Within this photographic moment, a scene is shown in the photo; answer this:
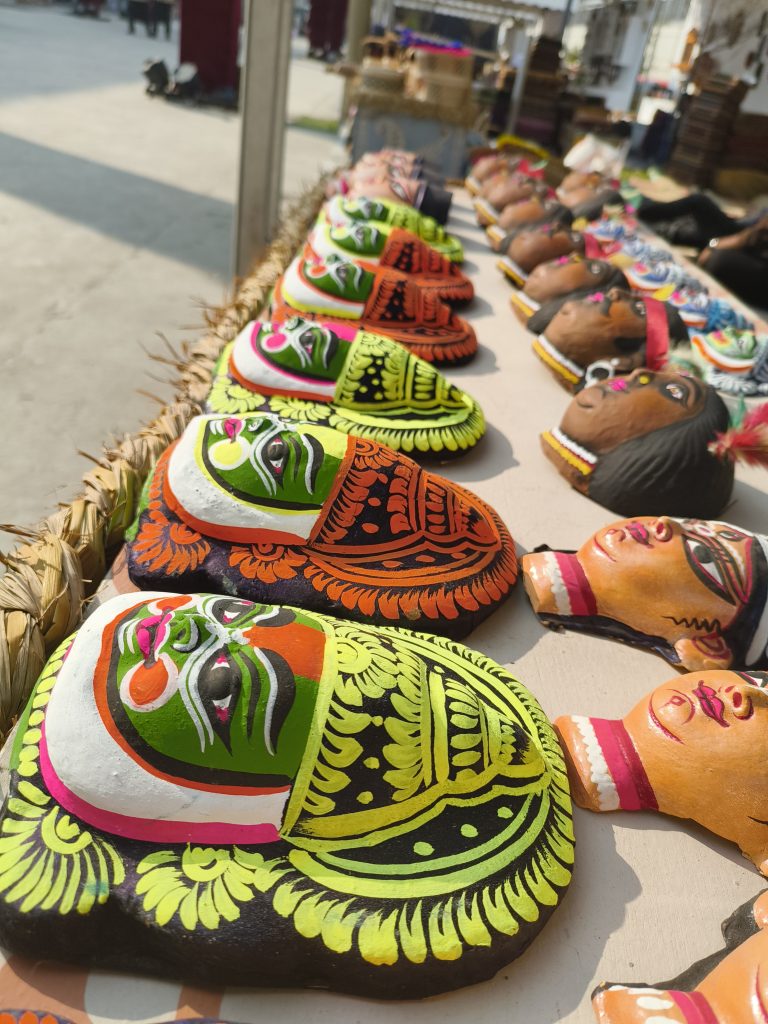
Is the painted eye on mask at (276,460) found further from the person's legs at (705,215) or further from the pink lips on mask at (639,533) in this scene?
the person's legs at (705,215)

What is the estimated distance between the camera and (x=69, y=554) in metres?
1.44

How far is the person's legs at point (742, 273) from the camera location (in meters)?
4.45

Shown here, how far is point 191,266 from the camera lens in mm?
4477

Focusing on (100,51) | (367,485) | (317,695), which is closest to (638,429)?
(367,485)

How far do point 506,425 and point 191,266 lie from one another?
279cm

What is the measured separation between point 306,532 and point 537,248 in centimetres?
246

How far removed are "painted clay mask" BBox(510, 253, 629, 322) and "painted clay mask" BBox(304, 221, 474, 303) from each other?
33cm

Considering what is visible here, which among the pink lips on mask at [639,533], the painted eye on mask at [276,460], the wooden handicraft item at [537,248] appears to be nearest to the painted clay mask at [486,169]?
the wooden handicraft item at [537,248]

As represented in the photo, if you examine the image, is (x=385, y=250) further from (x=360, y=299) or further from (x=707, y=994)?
(x=707, y=994)

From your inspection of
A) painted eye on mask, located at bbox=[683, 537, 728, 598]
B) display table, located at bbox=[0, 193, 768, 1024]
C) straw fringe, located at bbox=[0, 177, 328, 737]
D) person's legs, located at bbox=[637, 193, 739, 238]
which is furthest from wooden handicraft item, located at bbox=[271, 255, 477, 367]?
person's legs, located at bbox=[637, 193, 739, 238]

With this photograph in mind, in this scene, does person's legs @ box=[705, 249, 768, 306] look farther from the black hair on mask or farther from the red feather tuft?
the red feather tuft

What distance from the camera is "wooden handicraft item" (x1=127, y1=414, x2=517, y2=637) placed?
1.44 m

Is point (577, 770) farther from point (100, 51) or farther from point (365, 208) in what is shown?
point (100, 51)

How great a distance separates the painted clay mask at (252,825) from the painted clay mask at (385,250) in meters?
1.82
